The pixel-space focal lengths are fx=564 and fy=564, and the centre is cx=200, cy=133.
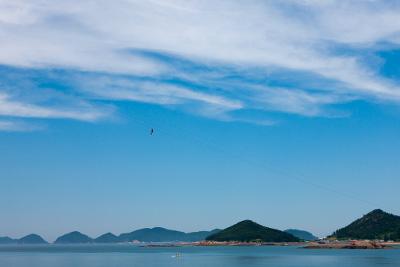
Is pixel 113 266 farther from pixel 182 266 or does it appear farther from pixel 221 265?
pixel 221 265

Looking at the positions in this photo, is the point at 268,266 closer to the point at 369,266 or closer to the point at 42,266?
the point at 369,266

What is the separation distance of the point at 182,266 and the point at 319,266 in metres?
36.8

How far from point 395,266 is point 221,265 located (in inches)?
1785

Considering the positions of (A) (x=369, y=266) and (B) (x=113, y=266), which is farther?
(B) (x=113, y=266)

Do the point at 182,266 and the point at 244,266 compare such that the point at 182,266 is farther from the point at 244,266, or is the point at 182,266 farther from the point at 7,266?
the point at 7,266

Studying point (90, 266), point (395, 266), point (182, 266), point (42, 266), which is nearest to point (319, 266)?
point (395, 266)

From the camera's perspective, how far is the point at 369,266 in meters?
142

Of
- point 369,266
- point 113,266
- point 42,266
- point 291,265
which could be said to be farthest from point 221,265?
point 42,266

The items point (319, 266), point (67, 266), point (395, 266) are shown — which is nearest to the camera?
point (395, 266)

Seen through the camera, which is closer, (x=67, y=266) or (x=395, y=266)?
(x=395, y=266)

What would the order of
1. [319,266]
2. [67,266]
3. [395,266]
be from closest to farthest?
[395,266]
[319,266]
[67,266]

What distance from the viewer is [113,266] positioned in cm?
15188

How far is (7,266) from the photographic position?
508ft

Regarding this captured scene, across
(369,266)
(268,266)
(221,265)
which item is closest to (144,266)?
(221,265)
